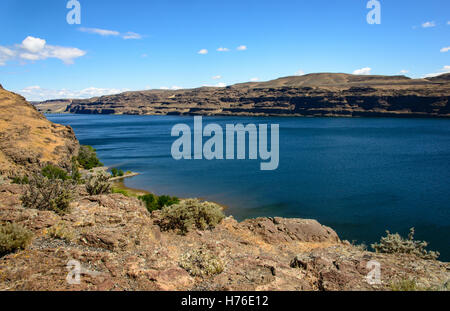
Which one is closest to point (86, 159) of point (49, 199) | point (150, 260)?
point (49, 199)

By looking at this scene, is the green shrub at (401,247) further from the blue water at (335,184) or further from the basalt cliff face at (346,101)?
the basalt cliff face at (346,101)

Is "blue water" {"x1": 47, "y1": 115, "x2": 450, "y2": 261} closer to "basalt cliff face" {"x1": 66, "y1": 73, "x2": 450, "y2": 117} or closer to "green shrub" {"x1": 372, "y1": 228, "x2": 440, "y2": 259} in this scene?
"green shrub" {"x1": 372, "y1": 228, "x2": 440, "y2": 259}

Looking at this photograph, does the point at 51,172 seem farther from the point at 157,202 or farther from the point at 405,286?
the point at 405,286

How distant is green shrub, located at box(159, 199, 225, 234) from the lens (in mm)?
11562

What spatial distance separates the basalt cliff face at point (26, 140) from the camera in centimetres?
2998

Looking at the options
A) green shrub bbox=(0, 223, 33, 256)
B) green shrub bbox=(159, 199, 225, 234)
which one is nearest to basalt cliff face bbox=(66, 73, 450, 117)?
green shrub bbox=(159, 199, 225, 234)

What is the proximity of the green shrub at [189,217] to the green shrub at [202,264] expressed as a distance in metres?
3.28

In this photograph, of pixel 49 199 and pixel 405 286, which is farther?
Answer: pixel 49 199

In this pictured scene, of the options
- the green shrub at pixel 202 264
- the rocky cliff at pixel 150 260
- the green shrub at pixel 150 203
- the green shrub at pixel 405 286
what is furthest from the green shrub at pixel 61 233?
the green shrub at pixel 150 203

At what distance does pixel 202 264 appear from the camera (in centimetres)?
750

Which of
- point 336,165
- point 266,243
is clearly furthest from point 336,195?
point 266,243

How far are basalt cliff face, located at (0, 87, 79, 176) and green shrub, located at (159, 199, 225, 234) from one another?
23.1m

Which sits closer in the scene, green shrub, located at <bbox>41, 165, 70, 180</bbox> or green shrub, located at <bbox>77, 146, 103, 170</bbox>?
green shrub, located at <bbox>41, 165, 70, 180</bbox>

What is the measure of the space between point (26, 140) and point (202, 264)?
34145 mm
